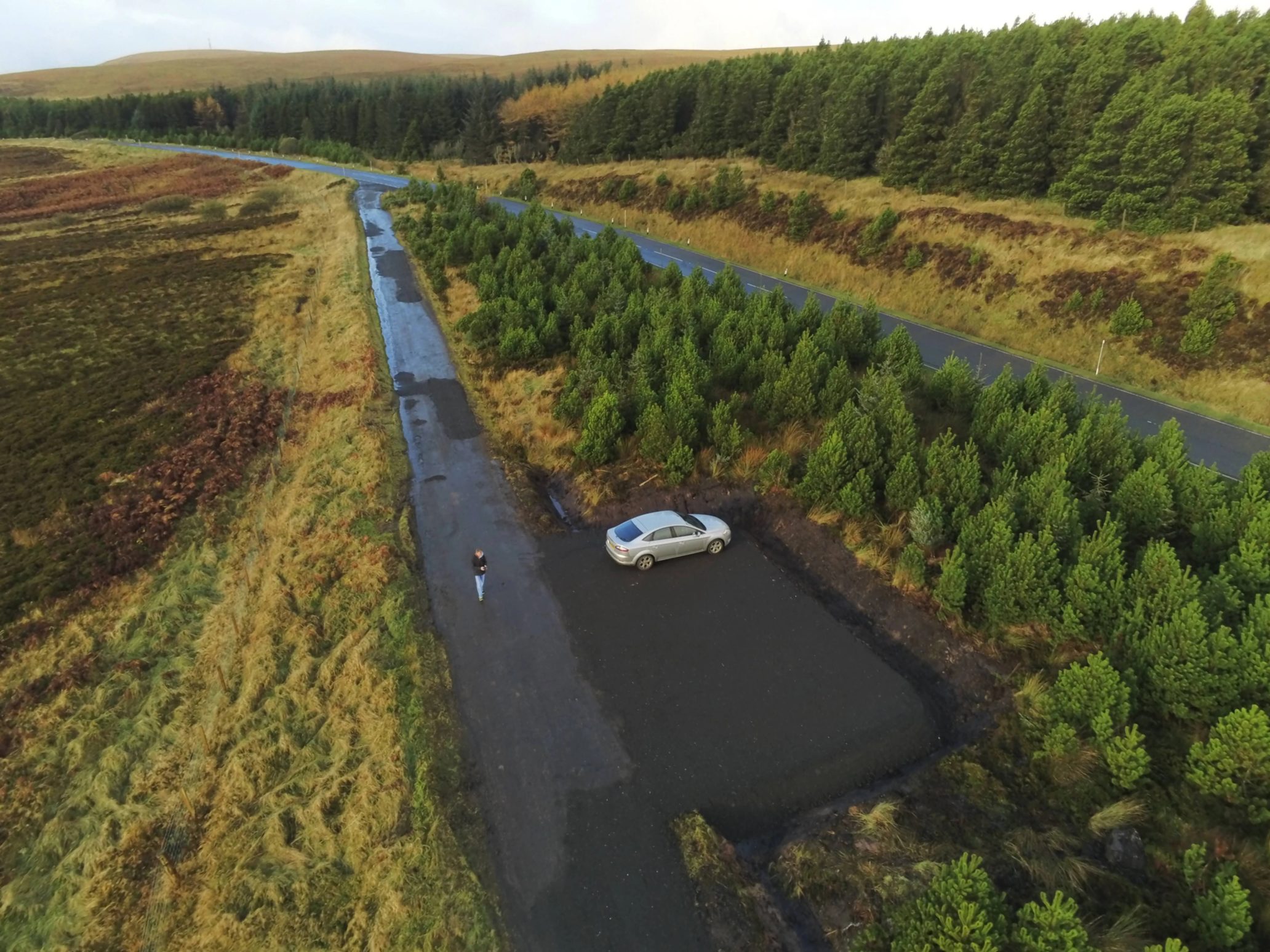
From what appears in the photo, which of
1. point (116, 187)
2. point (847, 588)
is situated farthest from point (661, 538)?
point (116, 187)

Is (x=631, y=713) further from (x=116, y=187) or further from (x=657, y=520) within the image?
(x=116, y=187)

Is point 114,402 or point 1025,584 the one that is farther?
point 114,402

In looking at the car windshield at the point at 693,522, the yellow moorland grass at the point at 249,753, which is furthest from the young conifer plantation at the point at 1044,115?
the yellow moorland grass at the point at 249,753

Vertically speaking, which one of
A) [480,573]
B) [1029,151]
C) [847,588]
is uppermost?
[1029,151]

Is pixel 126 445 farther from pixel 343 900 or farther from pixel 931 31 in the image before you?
pixel 931 31

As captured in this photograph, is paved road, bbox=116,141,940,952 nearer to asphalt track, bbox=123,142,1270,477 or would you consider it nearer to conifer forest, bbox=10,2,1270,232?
asphalt track, bbox=123,142,1270,477

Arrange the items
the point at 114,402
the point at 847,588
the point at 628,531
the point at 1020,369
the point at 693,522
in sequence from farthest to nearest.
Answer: the point at 1020,369, the point at 114,402, the point at 693,522, the point at 628,531, the point at 847,588
